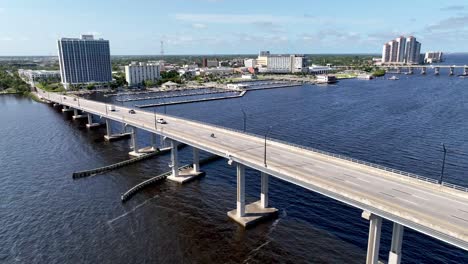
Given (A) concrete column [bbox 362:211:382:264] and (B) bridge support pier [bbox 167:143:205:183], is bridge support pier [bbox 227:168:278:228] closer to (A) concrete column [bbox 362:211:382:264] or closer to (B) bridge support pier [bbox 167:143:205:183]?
(B) bridge support pier [bbox 167:143:205:183]

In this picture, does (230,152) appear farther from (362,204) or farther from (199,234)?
(362,204)

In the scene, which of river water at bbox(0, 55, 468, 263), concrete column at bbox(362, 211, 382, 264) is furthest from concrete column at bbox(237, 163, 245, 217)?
concrete column at bbox(362, 211, 382, 264)

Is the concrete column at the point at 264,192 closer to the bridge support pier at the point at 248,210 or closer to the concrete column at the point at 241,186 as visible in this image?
the bridge support pier at the point at 248,210

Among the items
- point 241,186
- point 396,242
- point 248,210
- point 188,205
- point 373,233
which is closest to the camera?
point 396,242

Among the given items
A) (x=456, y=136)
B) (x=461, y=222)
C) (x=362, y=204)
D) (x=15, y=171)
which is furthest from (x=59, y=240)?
(x=456, y=136)

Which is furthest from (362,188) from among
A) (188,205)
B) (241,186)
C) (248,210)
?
(188,205)

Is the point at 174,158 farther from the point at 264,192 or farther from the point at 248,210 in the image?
the point at 264,192

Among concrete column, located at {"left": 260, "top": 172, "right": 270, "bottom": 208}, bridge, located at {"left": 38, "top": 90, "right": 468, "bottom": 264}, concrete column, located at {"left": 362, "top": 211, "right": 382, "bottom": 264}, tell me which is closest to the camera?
bridge, located at {"left": 38, "top": 90, "right": 468, "bottom": 264}
